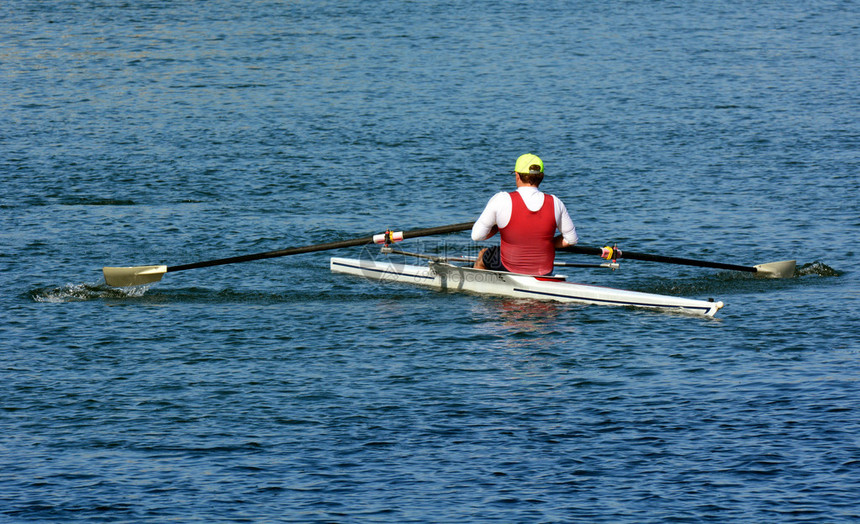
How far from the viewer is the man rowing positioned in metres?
15.6

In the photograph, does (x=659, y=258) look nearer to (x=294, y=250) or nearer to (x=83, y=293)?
(x=294, y=250)

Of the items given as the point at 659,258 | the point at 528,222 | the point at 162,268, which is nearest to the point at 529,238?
the point at 528,222

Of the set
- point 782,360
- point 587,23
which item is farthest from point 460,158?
point 587,23

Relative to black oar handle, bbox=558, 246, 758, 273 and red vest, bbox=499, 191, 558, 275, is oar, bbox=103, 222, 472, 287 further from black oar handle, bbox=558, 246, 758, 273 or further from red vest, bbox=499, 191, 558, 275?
black oar handle, bbox=558, 246, 758, 273

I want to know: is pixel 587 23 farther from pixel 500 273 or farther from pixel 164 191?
pixel 500 273

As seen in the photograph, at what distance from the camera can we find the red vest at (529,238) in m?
15.7

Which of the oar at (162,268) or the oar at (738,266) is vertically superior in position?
the oar at (162,268)

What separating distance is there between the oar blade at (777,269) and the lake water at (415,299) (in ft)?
1.21

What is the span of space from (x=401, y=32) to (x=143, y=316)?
31040 millimetres

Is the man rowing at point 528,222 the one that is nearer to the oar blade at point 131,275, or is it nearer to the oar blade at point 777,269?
the oar blade at point 777,269

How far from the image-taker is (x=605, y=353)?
47.0 ft

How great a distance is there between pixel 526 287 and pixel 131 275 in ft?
18.4

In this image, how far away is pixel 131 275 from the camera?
17719mm

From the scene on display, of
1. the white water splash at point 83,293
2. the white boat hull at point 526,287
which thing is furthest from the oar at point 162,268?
the white boat hull at point 526,287
